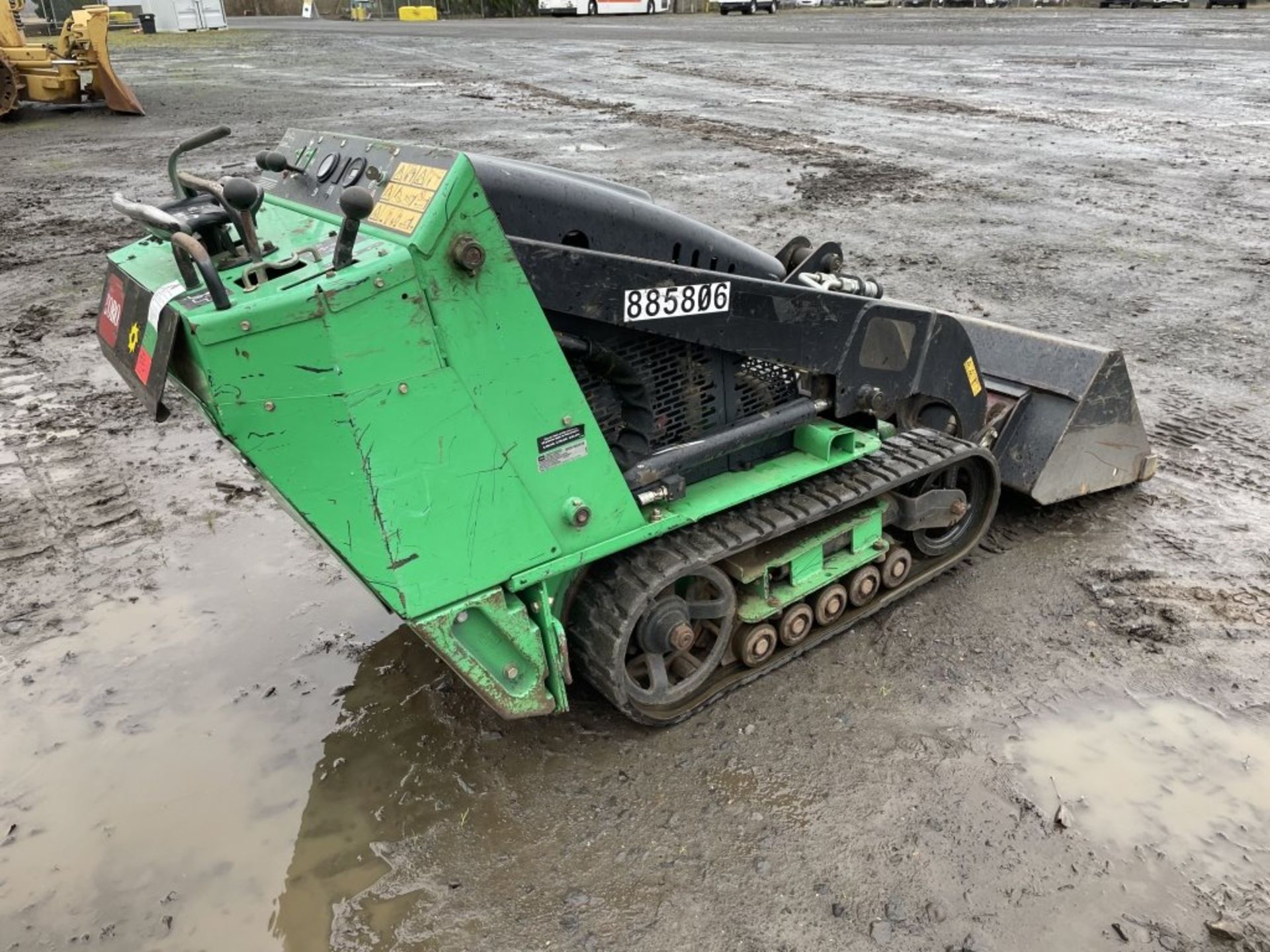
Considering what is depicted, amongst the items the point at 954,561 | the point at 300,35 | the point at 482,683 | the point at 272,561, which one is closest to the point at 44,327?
Answer: the point at 272,561

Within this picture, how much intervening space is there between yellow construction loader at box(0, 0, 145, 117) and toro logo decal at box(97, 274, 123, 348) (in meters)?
16.0

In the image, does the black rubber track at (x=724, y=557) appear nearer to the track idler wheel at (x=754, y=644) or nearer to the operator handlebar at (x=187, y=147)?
the track idler wheel at (x=754, y=644)

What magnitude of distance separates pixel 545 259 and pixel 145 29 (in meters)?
42.6

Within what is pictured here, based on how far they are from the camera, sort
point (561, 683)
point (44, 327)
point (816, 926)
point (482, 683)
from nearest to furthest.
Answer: point (816, 926) < point (482, 683) < point (561, 683) < point (44, 327)

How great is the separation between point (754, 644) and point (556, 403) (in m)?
1.28

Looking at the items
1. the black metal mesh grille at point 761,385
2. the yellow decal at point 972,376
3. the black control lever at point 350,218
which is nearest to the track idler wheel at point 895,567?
the yellow decal at point 972,376

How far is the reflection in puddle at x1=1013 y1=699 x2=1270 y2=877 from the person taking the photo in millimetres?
2838

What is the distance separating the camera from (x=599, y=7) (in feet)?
136

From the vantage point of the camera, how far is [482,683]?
111 inches

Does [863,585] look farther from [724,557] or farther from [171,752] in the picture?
[171,752]

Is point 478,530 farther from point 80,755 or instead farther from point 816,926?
point 80,755

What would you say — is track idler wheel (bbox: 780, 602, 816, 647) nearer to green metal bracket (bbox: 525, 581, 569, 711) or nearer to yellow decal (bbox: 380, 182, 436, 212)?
green metal bracket (bbox: 525, 581, 569, 711)

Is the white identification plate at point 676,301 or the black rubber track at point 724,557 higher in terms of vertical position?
the white identification plate at point 676,301

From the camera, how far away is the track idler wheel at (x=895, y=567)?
12.6 feet
